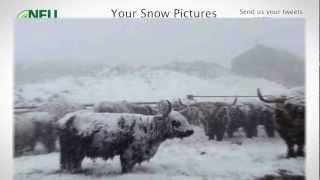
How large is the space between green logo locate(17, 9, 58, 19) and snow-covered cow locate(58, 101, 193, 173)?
0.41m

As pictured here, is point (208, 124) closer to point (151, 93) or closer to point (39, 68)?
point (151, 93)

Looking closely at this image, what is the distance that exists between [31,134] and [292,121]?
1.07 metres

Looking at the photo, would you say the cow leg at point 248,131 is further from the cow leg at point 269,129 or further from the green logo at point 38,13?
the green logo at point 38,13

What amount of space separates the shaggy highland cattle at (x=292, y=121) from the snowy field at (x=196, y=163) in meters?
0.03

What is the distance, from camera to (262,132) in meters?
1.66

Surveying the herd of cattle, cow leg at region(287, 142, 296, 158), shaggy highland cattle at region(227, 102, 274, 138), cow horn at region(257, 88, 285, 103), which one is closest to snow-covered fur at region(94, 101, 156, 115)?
the herd of cattle

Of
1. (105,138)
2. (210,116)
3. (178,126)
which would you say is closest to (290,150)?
(210,116)

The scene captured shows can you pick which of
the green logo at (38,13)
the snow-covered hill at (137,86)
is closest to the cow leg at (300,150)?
the snow-covered hill at (137,86)

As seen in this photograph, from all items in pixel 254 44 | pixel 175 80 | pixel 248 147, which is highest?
pixel 254 44

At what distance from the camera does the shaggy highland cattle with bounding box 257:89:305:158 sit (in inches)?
65.1

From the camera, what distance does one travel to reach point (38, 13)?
1.63 meters

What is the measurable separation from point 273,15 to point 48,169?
1.11 meters

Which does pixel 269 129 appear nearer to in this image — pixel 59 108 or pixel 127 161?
pixel 127 161

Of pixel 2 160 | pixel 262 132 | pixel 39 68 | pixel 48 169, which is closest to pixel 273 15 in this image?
pixel 262 132
